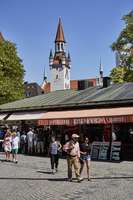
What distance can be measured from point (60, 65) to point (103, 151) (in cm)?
11873

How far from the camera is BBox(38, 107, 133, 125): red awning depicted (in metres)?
23.6

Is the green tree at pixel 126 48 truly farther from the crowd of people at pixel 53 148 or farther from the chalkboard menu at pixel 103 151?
the chalkboard menu at pixel 103 151

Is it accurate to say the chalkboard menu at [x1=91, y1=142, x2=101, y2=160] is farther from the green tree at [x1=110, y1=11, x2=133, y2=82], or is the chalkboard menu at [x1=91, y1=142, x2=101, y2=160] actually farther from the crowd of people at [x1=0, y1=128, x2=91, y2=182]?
the green tree at [x1=110, y1=11, x2=133, y2=82]

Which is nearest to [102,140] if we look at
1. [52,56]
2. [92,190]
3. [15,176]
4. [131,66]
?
[15,176]

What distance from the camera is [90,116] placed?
25.1 meters

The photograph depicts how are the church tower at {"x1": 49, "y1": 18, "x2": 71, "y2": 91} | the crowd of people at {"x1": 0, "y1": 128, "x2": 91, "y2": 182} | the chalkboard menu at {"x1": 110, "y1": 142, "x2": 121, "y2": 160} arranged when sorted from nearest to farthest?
the crowd of people at {"x1": 0, "y1": 128, "x2": 91, "y2": 182} < the chalkboard menu at {"x1": 110, "y1": 142, "x2": 121, "y2": 160} < the church tower at {"x1": 49, "y1": 18, "x2": 71, "y2": 91}

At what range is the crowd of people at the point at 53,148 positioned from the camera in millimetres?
16438

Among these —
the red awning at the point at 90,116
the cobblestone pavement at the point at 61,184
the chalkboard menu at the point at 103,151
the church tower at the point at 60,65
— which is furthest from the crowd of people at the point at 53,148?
the church tower at the point at 60,65

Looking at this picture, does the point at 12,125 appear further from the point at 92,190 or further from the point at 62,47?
the point at 62,47

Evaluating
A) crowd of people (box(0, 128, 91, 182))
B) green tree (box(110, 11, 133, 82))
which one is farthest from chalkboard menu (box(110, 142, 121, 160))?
green tree (box(110, 11, 133, 82))

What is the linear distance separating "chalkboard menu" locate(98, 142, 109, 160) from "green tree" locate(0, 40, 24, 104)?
24.9m

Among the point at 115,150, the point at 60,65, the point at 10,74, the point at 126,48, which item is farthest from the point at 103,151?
the point at 60,65

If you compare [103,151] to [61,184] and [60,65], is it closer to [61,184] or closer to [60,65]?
[61,184]

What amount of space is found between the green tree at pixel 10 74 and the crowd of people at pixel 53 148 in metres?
18.4
